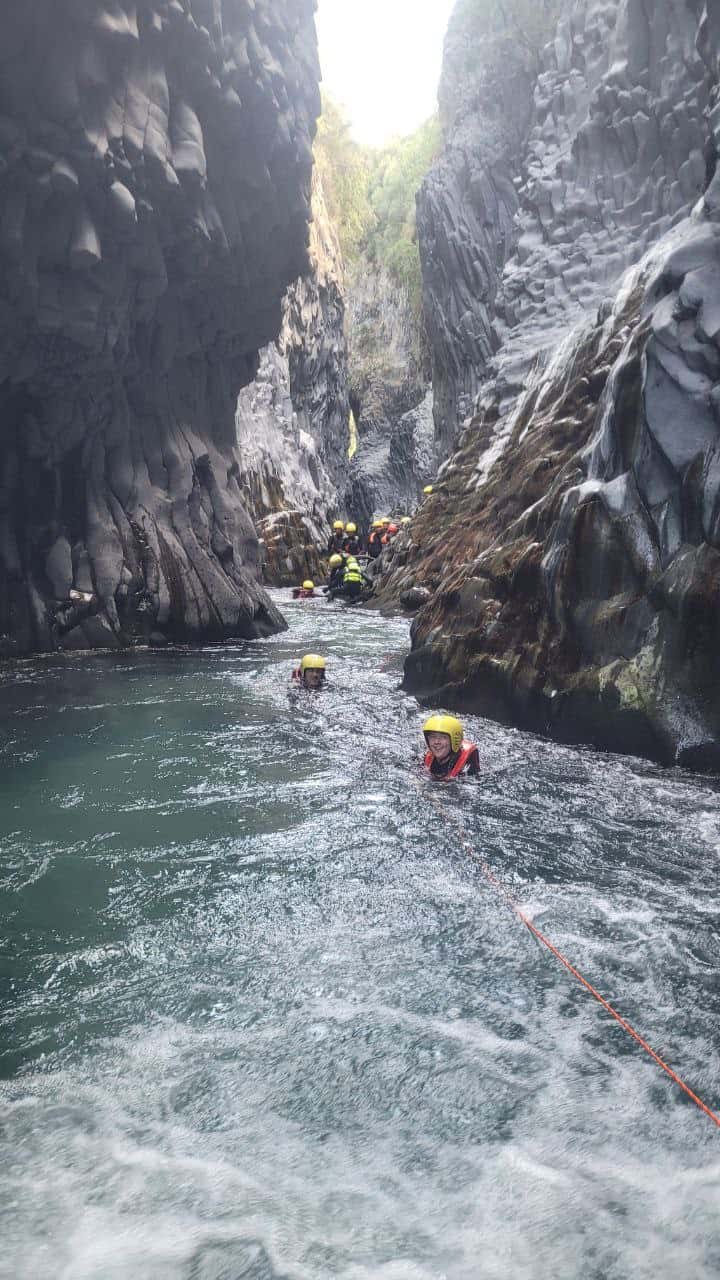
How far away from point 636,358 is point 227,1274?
330 inches

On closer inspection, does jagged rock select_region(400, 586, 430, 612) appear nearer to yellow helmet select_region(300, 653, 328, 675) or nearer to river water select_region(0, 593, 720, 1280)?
yellow helmet select_region(300, 653, 328, 675)

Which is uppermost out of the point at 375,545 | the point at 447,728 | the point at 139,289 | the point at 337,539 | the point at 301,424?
the point at 301,424

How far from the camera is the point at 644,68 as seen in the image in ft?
62.0

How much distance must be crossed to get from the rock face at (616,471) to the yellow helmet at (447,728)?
1.71 meters

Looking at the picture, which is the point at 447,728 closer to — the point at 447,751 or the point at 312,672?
the point at 447,751

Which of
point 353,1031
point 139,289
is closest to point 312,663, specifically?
point 139,289

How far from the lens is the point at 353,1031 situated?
3396 mm

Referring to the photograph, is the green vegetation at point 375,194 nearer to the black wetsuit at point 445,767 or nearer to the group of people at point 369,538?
the group of people at point 369,538

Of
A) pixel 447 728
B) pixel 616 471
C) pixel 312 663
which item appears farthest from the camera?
pixel 312 663

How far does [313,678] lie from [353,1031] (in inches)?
292

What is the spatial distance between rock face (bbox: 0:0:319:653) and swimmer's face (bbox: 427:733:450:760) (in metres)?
8.27

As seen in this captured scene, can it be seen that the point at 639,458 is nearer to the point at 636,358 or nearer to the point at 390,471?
the point at 636,358

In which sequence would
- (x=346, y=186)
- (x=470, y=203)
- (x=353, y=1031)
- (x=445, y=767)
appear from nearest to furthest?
(x=353, y=1031), (x=445, y=767), (x=470, y=203), (x=346, y=186)

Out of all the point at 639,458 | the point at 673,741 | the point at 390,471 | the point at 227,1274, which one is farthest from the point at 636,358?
the point at 390,471
